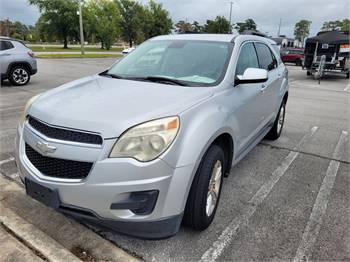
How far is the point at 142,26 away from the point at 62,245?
60.8 meters

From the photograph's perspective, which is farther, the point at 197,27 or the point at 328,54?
the point at 197,27

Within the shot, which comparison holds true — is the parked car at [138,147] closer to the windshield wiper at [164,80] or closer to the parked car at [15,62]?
the windshield wiper at [164,80]

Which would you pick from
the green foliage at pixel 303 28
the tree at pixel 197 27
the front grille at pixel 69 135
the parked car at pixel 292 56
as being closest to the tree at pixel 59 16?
the tree at pixel 197 27

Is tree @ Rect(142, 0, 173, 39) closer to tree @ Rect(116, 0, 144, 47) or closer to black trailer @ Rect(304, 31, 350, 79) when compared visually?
tree @ Rect(116, 0, 144, 47)

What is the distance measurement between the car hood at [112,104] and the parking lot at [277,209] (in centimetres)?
102

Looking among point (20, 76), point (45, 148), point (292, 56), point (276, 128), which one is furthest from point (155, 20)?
point (45, 148)

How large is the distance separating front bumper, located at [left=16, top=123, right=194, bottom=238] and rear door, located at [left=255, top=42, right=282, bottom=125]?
7.32 feet

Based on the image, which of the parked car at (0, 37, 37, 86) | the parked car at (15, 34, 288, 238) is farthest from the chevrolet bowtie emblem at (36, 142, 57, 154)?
the parked car at (0, 37, 37, 86)

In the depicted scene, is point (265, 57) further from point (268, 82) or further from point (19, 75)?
point (19, 75)

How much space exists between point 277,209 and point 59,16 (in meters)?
50.9

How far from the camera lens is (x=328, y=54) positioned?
54.1 feet

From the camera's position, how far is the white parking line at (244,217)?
249 cm

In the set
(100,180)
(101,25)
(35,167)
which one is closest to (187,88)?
(100,180)

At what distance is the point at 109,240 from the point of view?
2598 millimetres
